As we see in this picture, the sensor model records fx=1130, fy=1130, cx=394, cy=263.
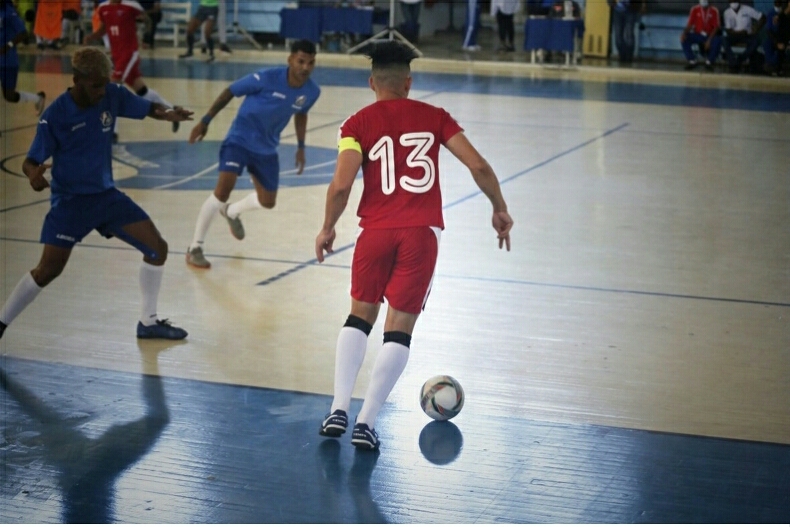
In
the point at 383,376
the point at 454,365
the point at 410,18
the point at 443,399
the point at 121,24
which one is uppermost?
the point at 410,18

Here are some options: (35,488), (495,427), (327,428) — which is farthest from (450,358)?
(35,488)

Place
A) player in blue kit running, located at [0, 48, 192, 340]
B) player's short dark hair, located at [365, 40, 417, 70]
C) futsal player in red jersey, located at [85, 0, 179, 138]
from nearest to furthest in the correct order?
player's short dark hair, located at [365, 40, 417, 70], player in blue kit running, located at [0, 48, 192, 340], futsal player in red jersey, located at [85, 0, 179, 138]

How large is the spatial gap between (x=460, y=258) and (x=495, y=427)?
3887mm

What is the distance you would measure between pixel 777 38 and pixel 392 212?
2084cm

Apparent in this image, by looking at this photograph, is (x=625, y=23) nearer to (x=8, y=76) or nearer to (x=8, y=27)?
(x=8, y=76)

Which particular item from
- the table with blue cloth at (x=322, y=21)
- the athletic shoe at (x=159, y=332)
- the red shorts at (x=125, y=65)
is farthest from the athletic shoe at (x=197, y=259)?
the table with blue cloth at (x=322, y=21)

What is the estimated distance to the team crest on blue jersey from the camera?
22.4 ft

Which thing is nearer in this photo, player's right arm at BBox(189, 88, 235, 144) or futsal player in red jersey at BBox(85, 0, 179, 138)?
player's right arm at BBox(189, 88, 235, 144)

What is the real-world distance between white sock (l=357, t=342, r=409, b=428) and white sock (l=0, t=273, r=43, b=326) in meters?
2.48

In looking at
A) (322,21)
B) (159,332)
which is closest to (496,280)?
(159,332)

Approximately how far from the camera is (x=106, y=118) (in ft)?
22.5

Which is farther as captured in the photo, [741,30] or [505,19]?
[505,19]

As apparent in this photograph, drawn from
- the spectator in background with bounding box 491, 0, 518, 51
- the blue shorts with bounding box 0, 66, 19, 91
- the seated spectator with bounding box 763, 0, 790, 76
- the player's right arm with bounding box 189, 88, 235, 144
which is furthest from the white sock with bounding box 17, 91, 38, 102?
the seated spectator with bounding box 763, 0, 790, 76

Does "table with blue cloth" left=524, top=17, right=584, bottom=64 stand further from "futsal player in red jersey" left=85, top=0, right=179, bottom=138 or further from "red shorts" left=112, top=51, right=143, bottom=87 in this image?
"red shorts" left=112, top=51, right=143, bottom=87
